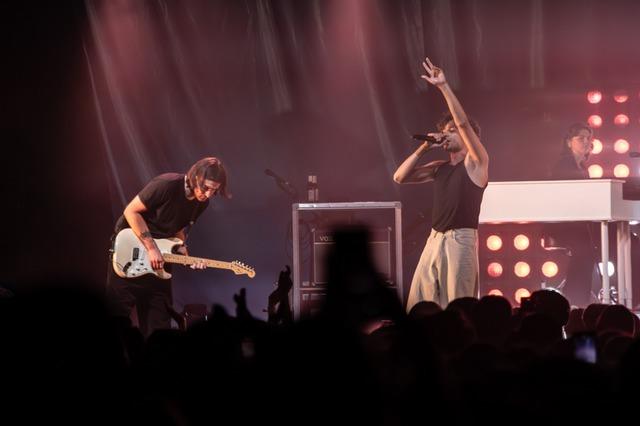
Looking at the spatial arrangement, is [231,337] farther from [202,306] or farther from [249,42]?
[249,42]

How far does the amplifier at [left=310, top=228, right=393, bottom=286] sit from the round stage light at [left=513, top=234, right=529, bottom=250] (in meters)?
1.19

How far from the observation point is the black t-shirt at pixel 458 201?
4660mm

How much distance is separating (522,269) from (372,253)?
136cm

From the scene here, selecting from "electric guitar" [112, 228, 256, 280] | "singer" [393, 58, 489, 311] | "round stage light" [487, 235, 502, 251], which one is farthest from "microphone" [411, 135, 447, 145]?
"round stage light" [487, 235, 502, 251]

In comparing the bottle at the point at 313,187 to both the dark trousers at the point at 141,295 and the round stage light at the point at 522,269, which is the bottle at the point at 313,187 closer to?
the round stage light at the point at 522,269

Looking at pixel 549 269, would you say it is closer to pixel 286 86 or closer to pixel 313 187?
pixel 313 187

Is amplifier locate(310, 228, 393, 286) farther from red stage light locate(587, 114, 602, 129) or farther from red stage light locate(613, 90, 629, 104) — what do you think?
red stage light locate(613, 90, 629, 104)

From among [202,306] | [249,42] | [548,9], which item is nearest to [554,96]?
[548,9]

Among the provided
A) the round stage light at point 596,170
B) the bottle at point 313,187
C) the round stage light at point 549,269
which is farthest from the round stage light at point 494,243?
the round stage light at point 596,170

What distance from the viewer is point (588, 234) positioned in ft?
25.1

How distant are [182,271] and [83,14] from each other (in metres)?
2.41

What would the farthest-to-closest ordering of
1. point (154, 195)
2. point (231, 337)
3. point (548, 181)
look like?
1. point (548, 181)
2. point (154, 195)
3. point (231, 337)

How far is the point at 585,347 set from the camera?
1.48 m

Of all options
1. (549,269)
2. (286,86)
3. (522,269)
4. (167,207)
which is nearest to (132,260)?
(167,207)
